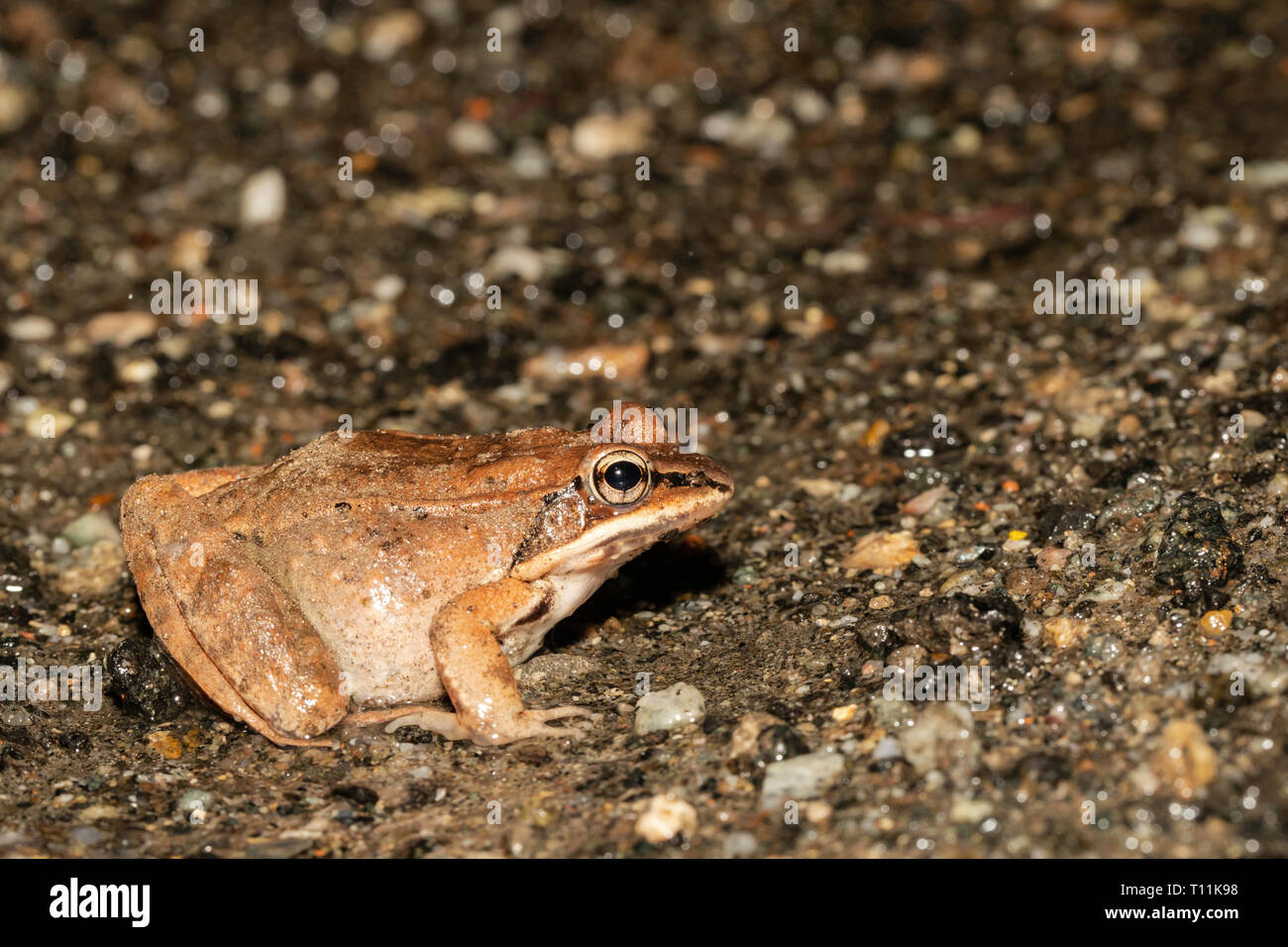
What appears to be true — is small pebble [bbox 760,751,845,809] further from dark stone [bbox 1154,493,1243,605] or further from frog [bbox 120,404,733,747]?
dark stone [bbox 1154,493,1243,605]

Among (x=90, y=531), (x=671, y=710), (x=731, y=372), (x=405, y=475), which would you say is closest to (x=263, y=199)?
(x=90, y=531)

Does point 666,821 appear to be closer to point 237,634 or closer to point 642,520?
point 642,520

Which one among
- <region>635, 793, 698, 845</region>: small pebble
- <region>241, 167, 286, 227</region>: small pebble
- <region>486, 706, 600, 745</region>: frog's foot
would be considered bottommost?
<region>635, 793, 698, 845</region>: small pebble

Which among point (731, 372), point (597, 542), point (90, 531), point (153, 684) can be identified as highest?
point (731, 372)

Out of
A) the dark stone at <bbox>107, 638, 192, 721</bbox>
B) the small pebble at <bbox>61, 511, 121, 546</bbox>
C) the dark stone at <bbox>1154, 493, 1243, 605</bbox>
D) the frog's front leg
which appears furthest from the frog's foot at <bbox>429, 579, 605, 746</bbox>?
the dark stone at <bbox>1154, 493, 1243, 605</bbox>

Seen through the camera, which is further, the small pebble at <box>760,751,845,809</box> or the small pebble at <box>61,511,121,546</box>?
the small pebble at <box>61,511,121,546</box>

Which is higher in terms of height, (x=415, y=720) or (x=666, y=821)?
(x=415, y=720)

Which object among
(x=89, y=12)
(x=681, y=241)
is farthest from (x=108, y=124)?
(x=681, y=241)
